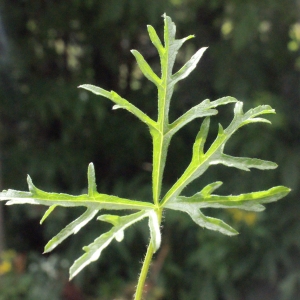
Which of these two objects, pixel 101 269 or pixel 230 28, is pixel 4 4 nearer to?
pixel 230 28

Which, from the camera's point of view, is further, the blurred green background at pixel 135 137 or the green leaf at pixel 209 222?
the blurred green background at pixel 135 137

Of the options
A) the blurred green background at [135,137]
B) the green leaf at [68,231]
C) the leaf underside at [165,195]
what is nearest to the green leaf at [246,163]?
the leaf underside at [165,195]

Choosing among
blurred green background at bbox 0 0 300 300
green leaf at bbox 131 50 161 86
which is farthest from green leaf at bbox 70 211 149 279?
blurred green background at bbox 0 0 300 300

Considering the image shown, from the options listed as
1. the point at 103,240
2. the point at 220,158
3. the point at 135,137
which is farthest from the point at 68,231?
the point at 135,137

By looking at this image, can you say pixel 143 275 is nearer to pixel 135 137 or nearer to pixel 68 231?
pixel 68 231

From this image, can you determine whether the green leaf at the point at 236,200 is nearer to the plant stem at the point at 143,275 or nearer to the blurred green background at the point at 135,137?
the plant stem at the point at 143,275
